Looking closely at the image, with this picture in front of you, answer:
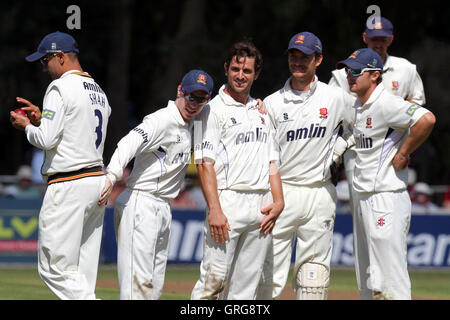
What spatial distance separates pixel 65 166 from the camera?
7781mm

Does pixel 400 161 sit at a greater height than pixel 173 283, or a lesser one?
greater

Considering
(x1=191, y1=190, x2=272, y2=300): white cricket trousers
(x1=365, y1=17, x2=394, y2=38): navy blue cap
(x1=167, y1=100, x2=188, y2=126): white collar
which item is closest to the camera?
(x1=191, y1=190, x2=272, y2=300): white cricket trousers

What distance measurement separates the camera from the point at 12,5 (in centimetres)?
2694

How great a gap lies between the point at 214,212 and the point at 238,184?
1.24ft

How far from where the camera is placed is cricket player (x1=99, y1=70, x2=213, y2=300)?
7594 mm

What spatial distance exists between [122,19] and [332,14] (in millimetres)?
6503

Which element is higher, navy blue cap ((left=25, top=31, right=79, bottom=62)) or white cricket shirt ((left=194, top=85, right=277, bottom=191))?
navy blue cap ((left=25, top=31, right=79, bottom=62))

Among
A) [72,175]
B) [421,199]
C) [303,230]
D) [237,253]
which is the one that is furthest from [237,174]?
[421,199]

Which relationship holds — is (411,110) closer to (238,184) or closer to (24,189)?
(238,184)

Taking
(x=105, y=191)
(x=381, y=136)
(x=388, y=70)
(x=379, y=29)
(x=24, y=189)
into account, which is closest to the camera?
(x=105, y=191)

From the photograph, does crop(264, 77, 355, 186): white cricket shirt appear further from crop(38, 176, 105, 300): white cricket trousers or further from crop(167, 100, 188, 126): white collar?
crop(38, 176, 105, 300): white cricket trousers

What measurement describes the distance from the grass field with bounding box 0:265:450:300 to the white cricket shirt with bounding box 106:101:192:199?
12.4 feet

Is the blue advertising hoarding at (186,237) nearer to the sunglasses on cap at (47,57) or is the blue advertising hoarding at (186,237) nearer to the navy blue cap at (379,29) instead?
the navy blue cap at (379,29)

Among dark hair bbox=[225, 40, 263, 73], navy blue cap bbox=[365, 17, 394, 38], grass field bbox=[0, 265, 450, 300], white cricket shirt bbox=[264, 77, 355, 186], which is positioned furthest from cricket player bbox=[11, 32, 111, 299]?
grass field bbox=[0, 265, 450, 300]
